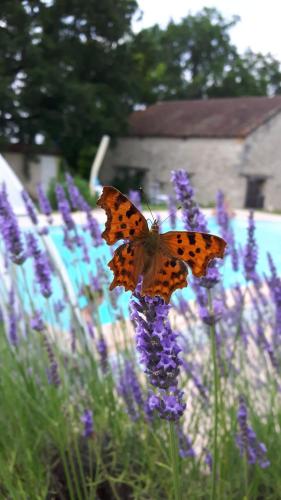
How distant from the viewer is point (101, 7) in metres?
12.1

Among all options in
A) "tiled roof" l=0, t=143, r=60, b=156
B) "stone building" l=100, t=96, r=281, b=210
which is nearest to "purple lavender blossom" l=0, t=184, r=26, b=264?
"tiled roof" l=0, t=143, r=60, b=156

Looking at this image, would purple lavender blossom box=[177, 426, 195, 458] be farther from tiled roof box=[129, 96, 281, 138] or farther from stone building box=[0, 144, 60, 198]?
tiled roof box=[129, 96, 281, 138]

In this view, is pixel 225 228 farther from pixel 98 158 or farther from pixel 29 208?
pixel 98 158

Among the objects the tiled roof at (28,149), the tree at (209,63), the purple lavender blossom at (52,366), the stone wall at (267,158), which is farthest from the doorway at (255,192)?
the purple lavender blossom at (52,366)

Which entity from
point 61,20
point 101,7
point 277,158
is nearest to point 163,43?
point 277,158

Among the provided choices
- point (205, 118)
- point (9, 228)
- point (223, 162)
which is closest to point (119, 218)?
point (9, 228)

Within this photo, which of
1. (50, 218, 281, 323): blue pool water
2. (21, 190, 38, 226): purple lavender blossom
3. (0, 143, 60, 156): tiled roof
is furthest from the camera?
(0, 143, 60, 156): tiled roof

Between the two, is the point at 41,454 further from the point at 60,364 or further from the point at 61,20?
the point at 61,20

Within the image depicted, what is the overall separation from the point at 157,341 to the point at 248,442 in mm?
601

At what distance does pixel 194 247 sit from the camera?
0.90m

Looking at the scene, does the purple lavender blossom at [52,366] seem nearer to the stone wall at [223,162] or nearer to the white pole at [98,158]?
the white pole at [98,158]

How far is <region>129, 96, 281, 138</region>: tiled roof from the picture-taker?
1541cm

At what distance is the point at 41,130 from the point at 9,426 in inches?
475

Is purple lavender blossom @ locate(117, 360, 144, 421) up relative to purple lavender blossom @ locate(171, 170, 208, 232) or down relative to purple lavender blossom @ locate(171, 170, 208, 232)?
down
